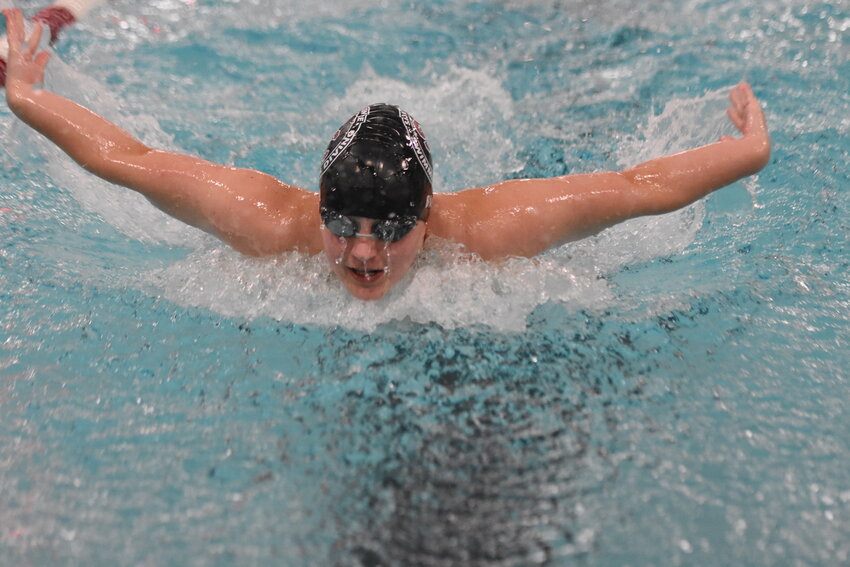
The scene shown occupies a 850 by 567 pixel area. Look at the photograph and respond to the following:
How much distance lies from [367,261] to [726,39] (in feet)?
10.8

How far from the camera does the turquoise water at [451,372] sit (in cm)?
194

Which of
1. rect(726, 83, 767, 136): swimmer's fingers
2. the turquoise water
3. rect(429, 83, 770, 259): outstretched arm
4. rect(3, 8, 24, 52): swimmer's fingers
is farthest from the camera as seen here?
rect(3, 8, 24, 52): swimmer's fingers

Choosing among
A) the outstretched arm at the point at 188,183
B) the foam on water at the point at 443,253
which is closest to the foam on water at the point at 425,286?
the foam on water at the point at 443,253

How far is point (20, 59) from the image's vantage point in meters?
2.69

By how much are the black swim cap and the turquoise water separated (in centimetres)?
33

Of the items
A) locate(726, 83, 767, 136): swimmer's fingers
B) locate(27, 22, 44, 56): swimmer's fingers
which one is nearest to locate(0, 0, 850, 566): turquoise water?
locate(726, 83, 767, 136): swimmer's fingers

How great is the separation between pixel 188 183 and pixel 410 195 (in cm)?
76

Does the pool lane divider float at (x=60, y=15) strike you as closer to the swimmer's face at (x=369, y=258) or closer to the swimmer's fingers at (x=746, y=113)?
the swimmer's face at (x=369, y=258)

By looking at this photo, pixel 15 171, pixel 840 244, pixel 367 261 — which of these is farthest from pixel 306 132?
pixel 840 244

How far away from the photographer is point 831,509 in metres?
2.00

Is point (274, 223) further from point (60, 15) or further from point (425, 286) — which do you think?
point (60, 15)

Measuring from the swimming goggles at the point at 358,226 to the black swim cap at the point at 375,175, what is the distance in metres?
0.01

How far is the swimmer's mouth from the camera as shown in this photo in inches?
92.4

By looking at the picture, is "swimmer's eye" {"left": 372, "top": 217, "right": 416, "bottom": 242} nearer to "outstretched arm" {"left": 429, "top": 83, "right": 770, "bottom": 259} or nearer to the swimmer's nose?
the swimmer's nose
